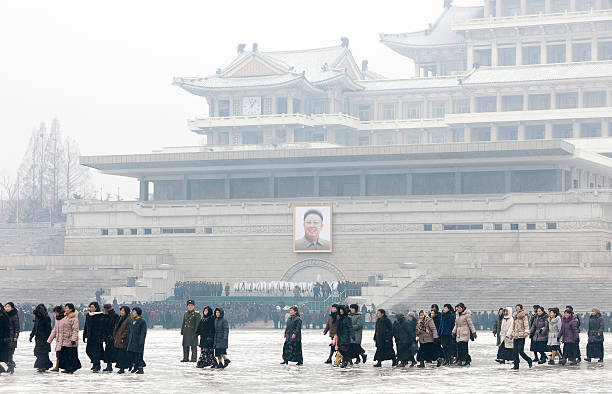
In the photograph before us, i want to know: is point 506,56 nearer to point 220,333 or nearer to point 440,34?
point 440,34

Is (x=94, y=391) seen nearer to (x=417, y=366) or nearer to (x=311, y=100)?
(x=417, y=366)

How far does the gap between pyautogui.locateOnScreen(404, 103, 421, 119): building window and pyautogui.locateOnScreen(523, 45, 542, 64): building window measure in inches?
315

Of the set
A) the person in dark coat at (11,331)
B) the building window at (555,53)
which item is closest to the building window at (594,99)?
the building window at (555,53)

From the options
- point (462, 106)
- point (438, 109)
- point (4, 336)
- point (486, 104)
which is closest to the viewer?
point (4, 336)

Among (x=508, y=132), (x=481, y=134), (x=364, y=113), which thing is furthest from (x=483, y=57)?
(x=364, y=113)

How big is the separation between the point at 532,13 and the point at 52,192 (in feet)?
140

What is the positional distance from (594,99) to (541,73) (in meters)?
3.78

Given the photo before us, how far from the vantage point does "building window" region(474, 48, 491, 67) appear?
86125mm

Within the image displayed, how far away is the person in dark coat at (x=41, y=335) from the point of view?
24219 millimetres

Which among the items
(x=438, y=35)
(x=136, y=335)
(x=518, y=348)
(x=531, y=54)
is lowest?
(x=518, y=348)

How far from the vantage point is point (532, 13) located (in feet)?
278

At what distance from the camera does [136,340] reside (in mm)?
24484

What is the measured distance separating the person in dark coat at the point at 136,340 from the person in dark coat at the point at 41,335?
5.36 feet

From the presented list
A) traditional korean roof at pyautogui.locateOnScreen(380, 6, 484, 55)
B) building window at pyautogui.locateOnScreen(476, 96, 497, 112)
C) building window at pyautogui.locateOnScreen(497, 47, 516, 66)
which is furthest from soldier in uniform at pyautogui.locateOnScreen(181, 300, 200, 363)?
traditional korean roof at pyautogui.locateOnScreen(380, 6, 484, 55)
